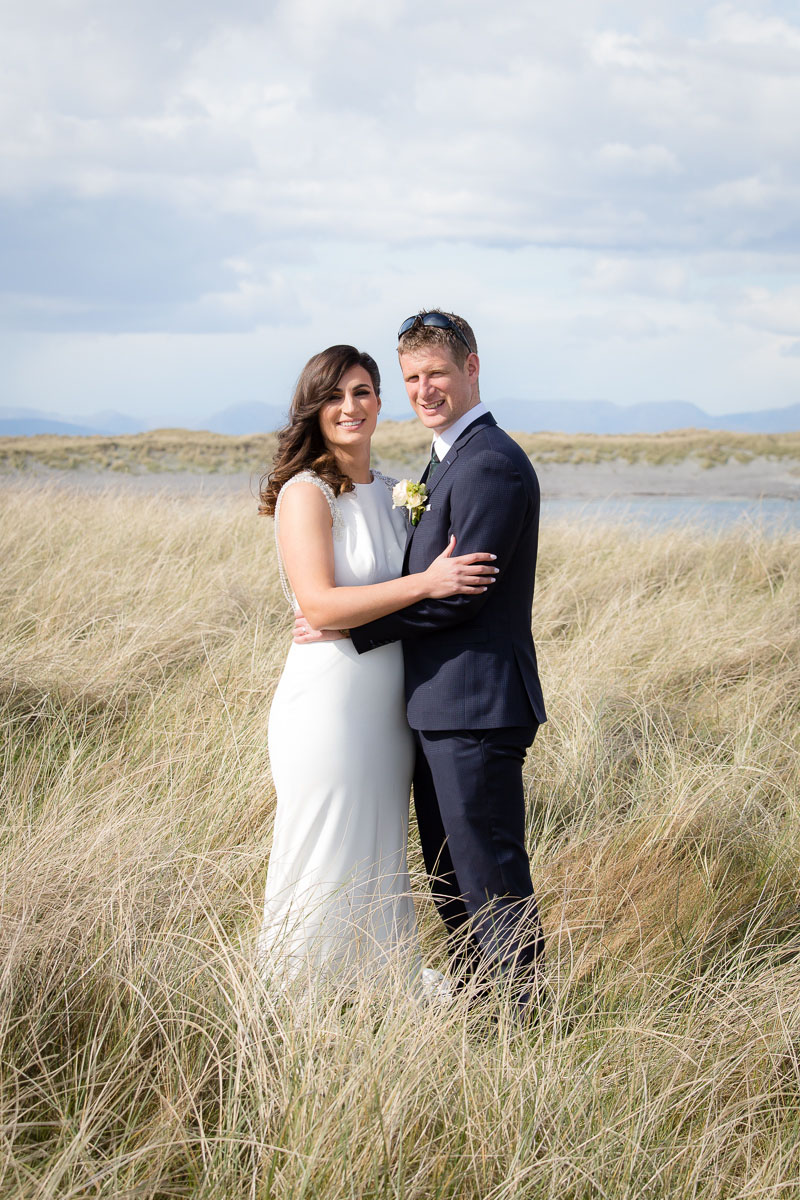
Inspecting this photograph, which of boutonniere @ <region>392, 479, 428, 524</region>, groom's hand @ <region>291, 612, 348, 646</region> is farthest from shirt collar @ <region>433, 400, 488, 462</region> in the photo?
groom's hand @ <region>291, 612, 348, 646</region>

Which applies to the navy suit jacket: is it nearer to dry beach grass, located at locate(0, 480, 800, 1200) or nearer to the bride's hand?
the bride's hand

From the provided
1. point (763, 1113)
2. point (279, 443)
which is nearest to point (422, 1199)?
point (763, 1113)

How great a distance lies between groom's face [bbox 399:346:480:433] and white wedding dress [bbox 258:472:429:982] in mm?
418

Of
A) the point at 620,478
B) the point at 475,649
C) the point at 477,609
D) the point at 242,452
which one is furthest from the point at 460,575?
the point at 242,452

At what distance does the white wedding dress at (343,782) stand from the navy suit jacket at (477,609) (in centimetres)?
16

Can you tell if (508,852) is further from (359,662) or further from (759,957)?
(759,957)

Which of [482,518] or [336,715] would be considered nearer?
[482,518]

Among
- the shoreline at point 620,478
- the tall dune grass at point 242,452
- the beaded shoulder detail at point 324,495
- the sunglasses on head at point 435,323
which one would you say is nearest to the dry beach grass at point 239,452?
the tall dune grass at point 242,452

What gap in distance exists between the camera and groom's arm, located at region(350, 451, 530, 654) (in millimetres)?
2664

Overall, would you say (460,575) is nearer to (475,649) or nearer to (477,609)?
(477,609)

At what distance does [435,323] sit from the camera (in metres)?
2.76

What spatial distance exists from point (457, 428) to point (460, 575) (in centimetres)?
48

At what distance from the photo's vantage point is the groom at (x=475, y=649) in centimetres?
270

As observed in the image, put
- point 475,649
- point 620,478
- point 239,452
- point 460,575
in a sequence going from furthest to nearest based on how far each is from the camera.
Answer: point 239,452, point 620,478, point 475,649, point 460,575
